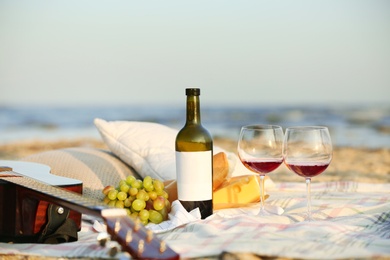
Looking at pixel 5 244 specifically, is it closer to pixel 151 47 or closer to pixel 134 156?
pixel 134 156

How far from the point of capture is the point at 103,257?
7.56ft

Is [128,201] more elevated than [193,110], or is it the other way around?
[193,110]

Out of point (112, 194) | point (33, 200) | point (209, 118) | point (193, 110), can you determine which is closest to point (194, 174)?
point (193, 110)

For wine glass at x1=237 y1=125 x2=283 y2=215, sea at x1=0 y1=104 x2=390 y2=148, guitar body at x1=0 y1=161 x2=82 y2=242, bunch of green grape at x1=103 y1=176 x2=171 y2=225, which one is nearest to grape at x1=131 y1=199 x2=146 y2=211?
bunch of green grape at x1=103 y1=176 x2=171 y2=225

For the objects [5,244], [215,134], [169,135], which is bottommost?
[215,134]

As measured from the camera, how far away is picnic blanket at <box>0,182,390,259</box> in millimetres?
2254

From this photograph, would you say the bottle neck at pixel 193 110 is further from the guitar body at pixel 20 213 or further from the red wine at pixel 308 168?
the guitar body at pixel 20 213

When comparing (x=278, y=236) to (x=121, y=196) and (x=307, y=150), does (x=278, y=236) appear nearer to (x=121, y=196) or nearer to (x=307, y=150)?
(x=307, y=150)

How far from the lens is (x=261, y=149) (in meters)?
2.81

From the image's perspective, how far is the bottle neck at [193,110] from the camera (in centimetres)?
287

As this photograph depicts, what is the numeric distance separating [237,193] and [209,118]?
1567 centimetres

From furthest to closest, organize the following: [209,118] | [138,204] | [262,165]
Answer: [209,118]
[138,204]
[262,165]

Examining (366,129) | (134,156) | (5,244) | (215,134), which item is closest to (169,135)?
(134,156)

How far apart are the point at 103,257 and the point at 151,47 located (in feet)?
54.3
